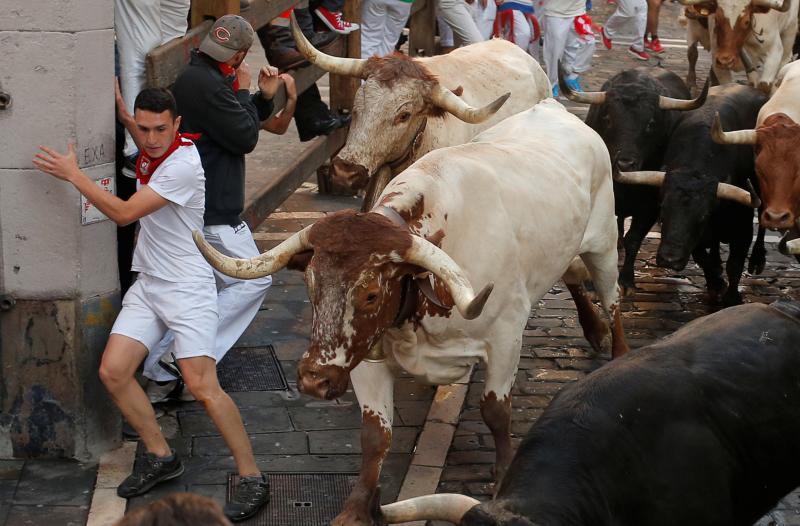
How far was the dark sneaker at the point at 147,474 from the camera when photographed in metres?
6.40

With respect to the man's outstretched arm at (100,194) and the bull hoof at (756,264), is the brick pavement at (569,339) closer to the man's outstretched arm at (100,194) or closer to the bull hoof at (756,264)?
the bull hoof at (756,264)

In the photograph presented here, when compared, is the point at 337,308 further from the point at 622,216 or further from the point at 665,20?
the point at 665,20

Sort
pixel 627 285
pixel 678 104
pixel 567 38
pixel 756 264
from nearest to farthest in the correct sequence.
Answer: pixel 627 285
pixel 678 104
pixel 756 264
pixel 567 38

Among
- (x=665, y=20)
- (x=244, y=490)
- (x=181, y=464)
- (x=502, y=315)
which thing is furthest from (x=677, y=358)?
(x=665, y=20)

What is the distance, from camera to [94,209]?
21.4ft

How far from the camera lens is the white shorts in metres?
6.37

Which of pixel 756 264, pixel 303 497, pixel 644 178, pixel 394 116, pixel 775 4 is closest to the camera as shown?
pixel 303 497

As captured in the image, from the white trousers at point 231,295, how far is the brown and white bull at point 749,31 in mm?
7508

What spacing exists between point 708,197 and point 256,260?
4272mm

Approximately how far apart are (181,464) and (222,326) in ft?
3.15

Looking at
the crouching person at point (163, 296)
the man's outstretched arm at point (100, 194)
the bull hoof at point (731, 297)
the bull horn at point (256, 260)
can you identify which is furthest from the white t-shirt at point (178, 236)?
the bull hoof at point (731, 297)

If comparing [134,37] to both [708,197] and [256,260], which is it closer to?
[256,260]

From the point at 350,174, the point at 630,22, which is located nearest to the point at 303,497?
the point at 350,174

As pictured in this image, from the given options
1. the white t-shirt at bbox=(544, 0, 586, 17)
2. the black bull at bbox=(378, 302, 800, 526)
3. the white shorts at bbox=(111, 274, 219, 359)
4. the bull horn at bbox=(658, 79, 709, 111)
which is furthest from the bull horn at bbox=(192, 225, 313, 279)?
the white t-shirt at bbox=(544, 0, 586, 17)
